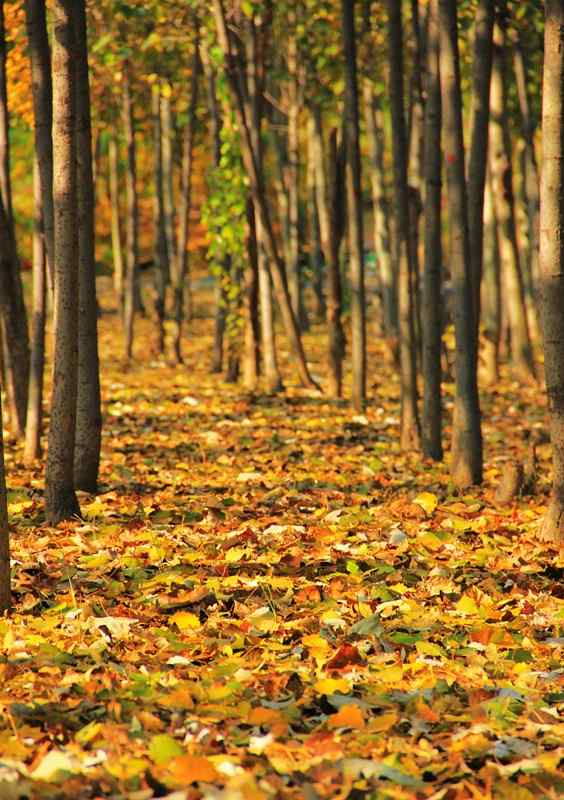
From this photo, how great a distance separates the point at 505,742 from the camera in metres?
4.61

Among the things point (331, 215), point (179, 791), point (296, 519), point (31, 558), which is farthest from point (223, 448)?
point (179, 791)

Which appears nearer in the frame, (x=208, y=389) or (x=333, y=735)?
(x=333, y=735)

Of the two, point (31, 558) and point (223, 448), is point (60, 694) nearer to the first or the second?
point (31, 558)

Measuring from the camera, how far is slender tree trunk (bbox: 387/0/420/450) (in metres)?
12.4

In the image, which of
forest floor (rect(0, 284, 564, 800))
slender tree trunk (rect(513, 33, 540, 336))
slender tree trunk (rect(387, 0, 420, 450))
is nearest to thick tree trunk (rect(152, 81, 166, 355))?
slender tree trunk (rect(513, 33, 540, 336))

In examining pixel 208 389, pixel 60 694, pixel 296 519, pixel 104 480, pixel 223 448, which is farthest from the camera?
pixel 208 389

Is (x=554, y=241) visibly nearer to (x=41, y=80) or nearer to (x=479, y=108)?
(x=479, y=108)

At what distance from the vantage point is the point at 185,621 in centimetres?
586

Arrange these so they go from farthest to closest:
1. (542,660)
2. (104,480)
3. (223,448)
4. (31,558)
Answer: (223,448) → (104,480) → (31,558) → (542,660)

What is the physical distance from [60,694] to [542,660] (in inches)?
83.7

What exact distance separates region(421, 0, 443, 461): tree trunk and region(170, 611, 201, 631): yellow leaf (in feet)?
19.0

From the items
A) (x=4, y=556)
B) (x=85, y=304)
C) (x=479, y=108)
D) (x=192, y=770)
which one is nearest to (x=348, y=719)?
(x=192, y=770)

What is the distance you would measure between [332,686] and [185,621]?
106cm

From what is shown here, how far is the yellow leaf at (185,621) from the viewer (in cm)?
583
